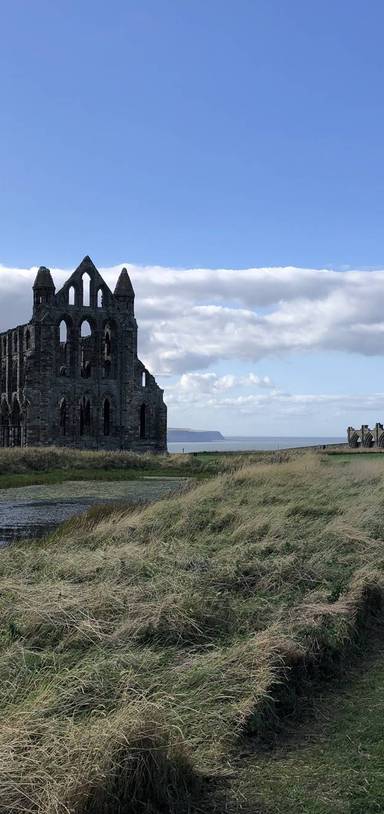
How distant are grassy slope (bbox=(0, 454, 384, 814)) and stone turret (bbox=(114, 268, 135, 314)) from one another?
56442 millimetres

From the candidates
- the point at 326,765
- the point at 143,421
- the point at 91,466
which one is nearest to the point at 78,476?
the point at 91,466

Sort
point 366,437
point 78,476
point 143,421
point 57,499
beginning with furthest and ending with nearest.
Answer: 1. point 143,421
2. point 366,437
3. point 78,476
4. point 57,499

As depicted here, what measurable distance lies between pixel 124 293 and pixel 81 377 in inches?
352

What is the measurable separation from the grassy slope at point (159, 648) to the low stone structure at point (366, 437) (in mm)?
49389

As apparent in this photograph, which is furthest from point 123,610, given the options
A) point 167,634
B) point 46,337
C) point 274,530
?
point 46,337

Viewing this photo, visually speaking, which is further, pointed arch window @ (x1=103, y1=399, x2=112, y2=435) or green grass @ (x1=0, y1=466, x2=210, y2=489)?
pointed arch window @ (x1=103, y1=399, x2=112, y2=435)

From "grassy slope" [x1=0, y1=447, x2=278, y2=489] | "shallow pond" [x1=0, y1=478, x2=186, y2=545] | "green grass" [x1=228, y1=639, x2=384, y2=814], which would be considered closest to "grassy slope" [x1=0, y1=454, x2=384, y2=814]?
"green grass" [x1=228, y1=639, x2=384, y2=814]

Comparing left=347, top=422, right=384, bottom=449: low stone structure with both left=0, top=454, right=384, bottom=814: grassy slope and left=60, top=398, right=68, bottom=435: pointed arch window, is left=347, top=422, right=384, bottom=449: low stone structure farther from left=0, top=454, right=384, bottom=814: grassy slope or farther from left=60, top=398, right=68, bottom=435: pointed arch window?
left=0, top=454, right=384, bottom=814: grassy slope

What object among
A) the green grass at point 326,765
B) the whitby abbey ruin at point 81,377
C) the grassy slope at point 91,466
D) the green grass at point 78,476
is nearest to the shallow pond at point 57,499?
the green grass at point 78,476

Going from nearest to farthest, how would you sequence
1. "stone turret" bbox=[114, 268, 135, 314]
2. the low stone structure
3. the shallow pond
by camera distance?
the shallow pond → the low stone structure → "stone turret" bbox=[114, 268, 135, 314]

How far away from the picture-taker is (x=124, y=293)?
6894 cm

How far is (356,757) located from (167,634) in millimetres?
2523

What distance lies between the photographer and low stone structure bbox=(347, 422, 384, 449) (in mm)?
61688

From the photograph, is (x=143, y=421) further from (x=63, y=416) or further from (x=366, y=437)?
(x=366, y=437)
